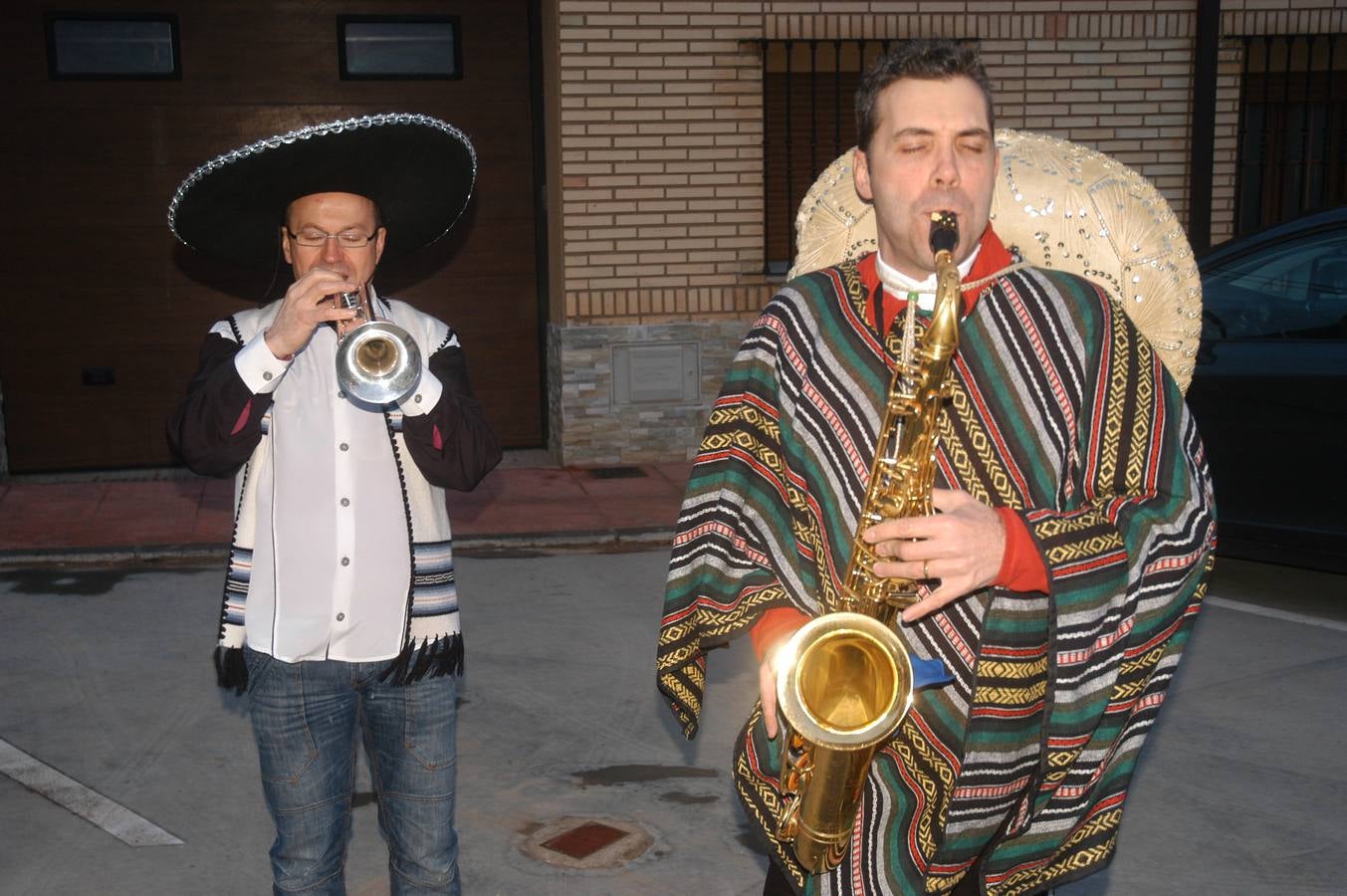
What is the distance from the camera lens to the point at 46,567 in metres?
8.48

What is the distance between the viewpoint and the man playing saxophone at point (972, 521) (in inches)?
86.5

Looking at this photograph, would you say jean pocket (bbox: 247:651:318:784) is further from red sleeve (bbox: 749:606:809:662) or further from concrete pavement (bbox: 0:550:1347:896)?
concrete pavement (bbox: 0:550:1347:896)

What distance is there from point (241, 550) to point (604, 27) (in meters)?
8.08

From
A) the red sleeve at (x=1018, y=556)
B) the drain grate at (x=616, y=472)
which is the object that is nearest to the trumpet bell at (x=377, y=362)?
the red sleeve at (x=1018, y=556)

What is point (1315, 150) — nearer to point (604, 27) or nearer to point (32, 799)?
point (604, 27)

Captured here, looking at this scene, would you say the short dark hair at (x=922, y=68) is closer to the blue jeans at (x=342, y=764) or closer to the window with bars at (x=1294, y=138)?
the blue jeans at (x=342, y=764)

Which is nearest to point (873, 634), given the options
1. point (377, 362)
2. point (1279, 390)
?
point (377, 362)

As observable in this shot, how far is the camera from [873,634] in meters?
2.22

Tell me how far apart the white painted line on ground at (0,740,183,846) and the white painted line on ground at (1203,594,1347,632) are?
199 inches

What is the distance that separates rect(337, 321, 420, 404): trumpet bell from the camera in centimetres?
301

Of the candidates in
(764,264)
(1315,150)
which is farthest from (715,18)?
(1315,150)

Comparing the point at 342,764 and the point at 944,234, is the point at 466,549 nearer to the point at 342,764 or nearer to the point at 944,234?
the point at 342,764

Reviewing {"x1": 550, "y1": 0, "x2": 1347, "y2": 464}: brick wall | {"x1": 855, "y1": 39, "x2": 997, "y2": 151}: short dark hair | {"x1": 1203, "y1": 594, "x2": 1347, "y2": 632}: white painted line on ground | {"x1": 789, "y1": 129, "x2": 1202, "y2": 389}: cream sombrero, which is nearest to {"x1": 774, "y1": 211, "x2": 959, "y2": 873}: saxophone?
{"x1": 855, "y1": 39, "x2": 997, "y2": 151}: short dark hair

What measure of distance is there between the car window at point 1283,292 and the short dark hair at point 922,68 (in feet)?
16.7
